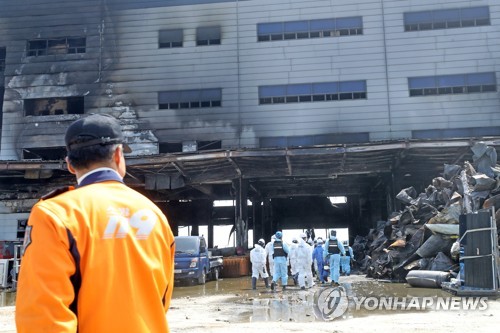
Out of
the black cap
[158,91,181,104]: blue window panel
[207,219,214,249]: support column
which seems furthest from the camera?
[207,219,214,249]: support column

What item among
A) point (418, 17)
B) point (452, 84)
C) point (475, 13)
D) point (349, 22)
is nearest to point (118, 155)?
point (452, 84)

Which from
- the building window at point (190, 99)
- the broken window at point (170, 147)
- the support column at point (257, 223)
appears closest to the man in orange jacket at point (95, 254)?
the building window at point (190, 99)

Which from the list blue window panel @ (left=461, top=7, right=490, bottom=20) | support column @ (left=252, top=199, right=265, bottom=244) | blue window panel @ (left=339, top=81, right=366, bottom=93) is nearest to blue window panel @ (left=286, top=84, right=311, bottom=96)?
blue window panel @ (left=339, top=81, right=366, bottom=93)

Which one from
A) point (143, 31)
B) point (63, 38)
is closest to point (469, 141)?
point (143, 31)

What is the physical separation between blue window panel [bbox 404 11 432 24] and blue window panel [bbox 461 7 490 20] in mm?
1896

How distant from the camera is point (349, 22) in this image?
29.6 meters

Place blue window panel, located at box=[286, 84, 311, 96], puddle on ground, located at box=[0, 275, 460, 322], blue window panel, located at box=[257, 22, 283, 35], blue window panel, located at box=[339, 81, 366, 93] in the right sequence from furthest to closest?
blue window panel, located at box=[257, 22, 283, 35] < blue window panel, located at box=[286, 84, 311, 96] < blue window panel, located at box=[339, 81, 366, 93] < puddle on ground, located at box=[0, 275, 460, 322]

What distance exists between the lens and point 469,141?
20.8 metres

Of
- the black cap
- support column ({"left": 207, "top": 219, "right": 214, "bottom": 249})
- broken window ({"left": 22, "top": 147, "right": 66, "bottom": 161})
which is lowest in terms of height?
support column ({"left": 207, "top": 219, "right": 214, "bottom": 249})

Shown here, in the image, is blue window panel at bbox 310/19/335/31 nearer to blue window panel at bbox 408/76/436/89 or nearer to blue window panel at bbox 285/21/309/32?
blue window panel at bbox 285/21/309/32

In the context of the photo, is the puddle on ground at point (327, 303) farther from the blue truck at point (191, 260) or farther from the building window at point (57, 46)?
the building window at point (57, 46)

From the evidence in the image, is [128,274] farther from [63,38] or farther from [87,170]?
[63,38]

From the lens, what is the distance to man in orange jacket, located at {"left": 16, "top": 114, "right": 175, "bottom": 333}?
1762 mm

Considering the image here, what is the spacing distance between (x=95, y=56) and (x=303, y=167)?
1553cm
